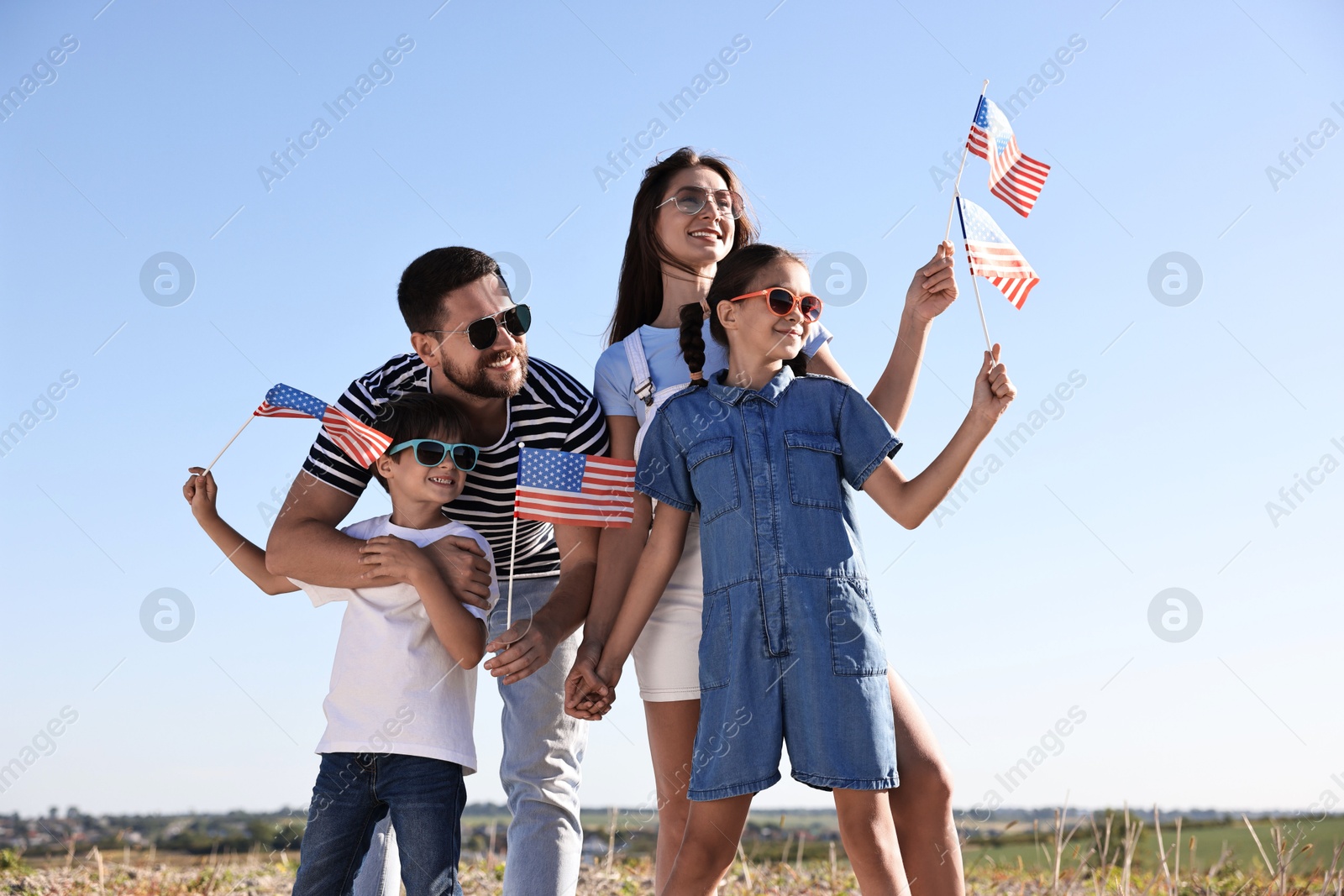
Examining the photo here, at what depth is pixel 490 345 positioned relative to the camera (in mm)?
3930

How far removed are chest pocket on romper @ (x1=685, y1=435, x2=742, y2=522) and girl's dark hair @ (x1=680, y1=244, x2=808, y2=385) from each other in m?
0.27

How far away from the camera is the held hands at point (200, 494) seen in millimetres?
3918

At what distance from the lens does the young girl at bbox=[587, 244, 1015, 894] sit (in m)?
3.00

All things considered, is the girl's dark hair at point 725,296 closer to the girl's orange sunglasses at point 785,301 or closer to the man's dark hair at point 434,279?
the girl's orange sunglasses at point 785,301

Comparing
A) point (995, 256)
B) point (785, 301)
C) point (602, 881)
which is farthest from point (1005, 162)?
point (602, 881)

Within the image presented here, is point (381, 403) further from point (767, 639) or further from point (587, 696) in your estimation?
point (767, 639)

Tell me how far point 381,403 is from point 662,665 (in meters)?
1.41

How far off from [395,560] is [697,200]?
5.90ft

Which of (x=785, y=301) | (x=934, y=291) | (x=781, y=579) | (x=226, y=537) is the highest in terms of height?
(x=934, y=291)

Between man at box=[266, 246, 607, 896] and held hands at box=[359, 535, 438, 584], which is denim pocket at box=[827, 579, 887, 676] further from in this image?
held hands at box=[359, 535, 438, 584]

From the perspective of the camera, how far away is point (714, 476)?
11.1ft

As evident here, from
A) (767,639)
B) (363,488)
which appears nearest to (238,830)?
(363,488)

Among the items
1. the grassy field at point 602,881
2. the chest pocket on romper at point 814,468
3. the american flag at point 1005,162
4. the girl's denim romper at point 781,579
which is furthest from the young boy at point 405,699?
the grassy field at point 602,881

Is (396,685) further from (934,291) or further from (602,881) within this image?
(602,881)
